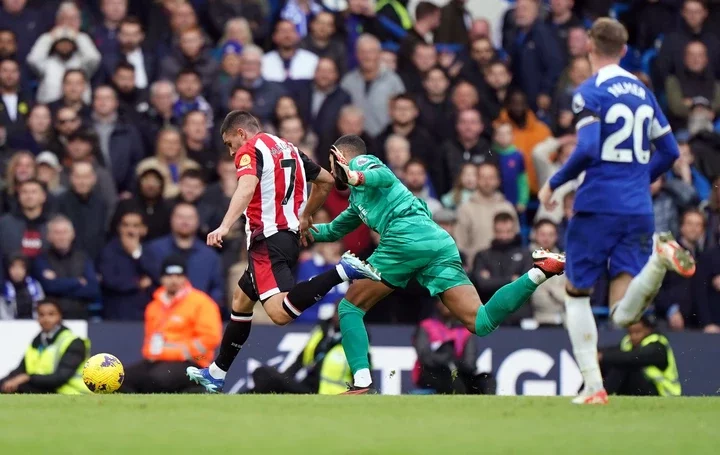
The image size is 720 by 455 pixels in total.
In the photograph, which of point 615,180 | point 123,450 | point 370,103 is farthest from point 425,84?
point 123,450

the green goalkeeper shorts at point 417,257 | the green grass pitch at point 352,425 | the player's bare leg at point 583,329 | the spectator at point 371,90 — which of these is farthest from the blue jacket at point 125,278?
the player's bare leg at point 583,329

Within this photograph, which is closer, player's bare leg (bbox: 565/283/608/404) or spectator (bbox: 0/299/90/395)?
player's bare leg (bbox: 565/283/608/404)

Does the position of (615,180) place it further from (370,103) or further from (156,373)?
(370,103)

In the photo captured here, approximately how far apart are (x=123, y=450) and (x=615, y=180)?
12.5 feet

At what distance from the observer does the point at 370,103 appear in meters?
18.7

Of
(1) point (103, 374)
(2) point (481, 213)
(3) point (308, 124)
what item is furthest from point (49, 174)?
(1) point (103, 374)

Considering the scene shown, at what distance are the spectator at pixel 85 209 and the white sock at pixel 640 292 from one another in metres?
8.39

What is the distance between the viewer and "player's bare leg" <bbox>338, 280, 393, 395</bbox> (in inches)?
461

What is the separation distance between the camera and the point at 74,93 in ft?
58.1

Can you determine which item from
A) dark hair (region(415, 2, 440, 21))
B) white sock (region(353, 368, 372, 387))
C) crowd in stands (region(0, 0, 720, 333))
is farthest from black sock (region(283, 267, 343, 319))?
dark hair (region(415, 2, 440, 21))

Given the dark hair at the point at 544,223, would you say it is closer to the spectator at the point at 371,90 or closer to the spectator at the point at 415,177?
the spectator at the point at 415,177

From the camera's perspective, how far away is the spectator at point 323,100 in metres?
18.4

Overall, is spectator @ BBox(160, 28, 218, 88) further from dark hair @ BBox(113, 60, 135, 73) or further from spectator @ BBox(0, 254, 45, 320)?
spectator @ BBox(0, 254, 45, 320)

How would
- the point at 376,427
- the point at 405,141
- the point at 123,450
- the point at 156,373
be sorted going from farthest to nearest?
the point at 405,141 → the point at 156,373 → the point at 376,427 → the point at 123,450
